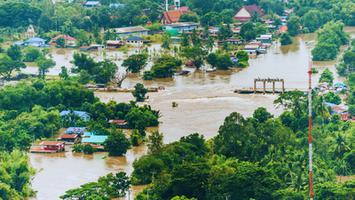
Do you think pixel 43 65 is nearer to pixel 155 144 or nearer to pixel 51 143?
pixel 51 143

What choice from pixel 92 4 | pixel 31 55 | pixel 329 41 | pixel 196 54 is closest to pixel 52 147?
pixel 196 54

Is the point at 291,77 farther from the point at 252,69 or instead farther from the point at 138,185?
the point at 138,185

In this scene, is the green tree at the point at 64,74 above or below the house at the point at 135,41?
below

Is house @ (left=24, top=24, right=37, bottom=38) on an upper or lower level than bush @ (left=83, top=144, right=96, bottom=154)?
upper

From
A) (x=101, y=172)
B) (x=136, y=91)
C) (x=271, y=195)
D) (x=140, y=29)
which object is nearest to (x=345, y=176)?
(x=271, y=195)

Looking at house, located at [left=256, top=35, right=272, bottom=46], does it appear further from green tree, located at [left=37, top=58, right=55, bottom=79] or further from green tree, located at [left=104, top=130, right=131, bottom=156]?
green tree, located at [left=104, top=130, right=131, bottom=156]

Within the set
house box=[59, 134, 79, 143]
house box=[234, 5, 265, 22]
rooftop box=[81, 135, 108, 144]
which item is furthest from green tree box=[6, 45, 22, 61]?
house box=[234, 5, 265, 22]

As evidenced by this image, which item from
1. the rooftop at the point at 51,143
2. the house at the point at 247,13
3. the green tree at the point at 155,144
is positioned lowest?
the rooftop at the point at 51,143

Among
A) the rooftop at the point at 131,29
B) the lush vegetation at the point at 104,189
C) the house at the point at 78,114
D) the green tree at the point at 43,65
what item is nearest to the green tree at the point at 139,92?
the house at the point at 78,114

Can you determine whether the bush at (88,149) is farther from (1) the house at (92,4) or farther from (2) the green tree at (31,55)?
(1) the house at (92,4)
